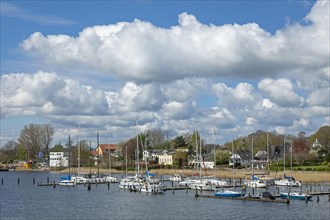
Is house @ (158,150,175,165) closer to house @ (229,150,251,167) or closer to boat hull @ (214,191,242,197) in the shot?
house @ (229,150,251,167)

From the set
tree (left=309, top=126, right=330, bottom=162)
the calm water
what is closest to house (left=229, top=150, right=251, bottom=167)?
tree (left=309, top=126, right=330, bottom=162)

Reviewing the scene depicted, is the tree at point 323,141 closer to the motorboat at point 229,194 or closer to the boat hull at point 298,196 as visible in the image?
the boat hull at point 298,196

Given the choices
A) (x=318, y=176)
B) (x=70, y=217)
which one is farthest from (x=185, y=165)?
(x=70, y=217)

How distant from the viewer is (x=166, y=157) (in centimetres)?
18938

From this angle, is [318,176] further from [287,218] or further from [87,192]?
[287,218]

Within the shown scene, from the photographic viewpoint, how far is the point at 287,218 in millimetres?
61938

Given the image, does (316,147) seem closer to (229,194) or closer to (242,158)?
(242,158)

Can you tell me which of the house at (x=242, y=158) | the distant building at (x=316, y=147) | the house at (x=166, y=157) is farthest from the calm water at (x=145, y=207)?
the house at (x=166, y=157)

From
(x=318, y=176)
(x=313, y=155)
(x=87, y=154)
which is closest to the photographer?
(x=318, y=176)

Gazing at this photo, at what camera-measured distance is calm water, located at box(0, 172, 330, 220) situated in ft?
213

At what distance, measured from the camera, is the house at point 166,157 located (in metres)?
186

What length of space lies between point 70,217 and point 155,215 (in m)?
9.92

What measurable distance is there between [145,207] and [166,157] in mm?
116592

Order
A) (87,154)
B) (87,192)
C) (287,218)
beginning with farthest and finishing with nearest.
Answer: (87,154)
(87,192)
(287,218)
